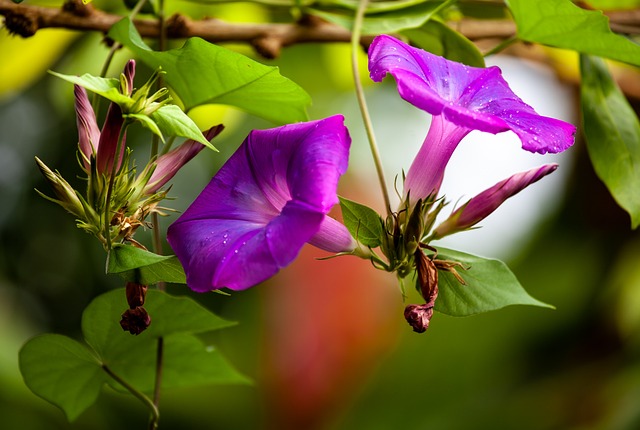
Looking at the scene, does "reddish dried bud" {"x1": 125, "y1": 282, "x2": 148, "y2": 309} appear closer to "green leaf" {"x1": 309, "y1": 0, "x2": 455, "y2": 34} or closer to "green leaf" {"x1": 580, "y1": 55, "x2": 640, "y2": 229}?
"green leaf" {"x1": 309, "y1": 0, "x2": 455, "y2": 34}

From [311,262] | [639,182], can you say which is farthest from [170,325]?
[311,262]

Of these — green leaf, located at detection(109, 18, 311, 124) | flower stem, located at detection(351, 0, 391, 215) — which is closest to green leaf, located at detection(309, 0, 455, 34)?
flower stem, located at detection(351, 0, 391, 215)

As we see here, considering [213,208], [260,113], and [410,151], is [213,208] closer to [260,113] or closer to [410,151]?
[260,113]

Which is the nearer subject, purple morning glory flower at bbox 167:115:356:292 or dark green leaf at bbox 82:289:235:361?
purple morning glory flower at bbox 167:115:356:292

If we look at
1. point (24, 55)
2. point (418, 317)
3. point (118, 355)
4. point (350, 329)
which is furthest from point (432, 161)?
point (350, 329)

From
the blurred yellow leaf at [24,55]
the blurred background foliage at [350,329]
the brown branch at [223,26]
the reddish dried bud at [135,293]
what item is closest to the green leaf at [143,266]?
the reddish dried bud at [135,293]

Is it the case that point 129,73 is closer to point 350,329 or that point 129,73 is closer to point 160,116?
point 160,116
